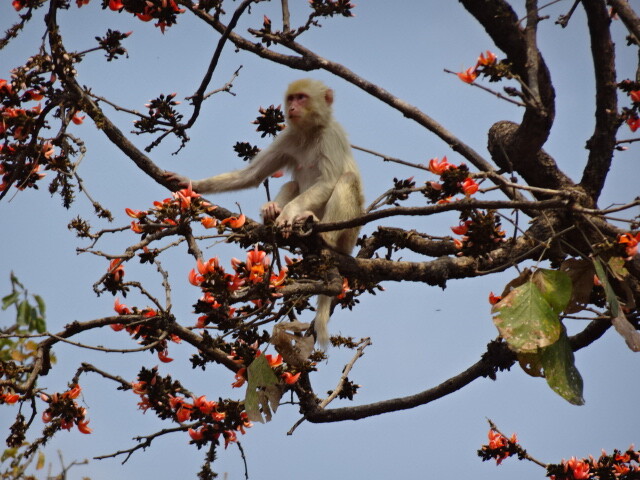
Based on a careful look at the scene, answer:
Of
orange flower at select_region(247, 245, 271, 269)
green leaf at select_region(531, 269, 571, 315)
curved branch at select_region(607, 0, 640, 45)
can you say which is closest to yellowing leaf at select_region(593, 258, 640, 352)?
green leaf at select_region(531, 269, 571, 315)

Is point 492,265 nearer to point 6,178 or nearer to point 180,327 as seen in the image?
point 180,327

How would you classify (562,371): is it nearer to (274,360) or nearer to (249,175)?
(274,360)

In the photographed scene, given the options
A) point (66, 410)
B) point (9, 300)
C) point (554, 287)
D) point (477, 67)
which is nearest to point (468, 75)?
point (477, 67)

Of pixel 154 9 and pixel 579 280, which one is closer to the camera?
pixel 579 280

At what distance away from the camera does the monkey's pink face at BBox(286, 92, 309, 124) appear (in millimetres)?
6129

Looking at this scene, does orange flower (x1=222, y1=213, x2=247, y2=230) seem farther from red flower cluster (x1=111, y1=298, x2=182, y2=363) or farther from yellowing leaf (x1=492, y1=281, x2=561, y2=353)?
yellowing leaf (x1=492, y1=281, x2=561, y2=353)

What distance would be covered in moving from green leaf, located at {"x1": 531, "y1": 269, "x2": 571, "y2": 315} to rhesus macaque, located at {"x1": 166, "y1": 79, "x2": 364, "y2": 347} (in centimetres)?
173

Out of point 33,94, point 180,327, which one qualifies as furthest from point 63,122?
point 180,327

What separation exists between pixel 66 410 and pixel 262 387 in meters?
1.28

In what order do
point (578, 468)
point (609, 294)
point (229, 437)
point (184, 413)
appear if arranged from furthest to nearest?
1. point (578, 468)
2. point (229, 437)
3. point (184, 413)
4. point (609, 294)

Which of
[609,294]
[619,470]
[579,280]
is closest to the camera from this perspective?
[609,294]

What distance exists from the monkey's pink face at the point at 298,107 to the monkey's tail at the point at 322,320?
6.00 ft

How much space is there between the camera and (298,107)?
6.15 meters

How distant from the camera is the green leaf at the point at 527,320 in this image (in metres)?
3.46
